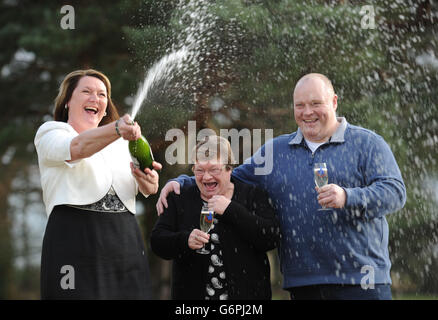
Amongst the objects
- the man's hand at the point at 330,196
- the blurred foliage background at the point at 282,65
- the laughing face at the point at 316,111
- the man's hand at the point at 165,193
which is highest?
the blurred foliage background at the point at 282,65

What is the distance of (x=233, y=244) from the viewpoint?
4246 mm

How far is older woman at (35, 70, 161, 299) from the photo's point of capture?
3.87 metres

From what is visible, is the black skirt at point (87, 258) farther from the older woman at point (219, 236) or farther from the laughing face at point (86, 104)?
the laughing face at point (86, 104)

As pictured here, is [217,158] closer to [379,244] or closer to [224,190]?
[224,190]

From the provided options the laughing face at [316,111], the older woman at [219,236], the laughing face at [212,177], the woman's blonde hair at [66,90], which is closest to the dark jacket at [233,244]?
the older woman at [219,236]

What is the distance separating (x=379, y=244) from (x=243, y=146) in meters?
5.80

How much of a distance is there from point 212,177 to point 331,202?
87 cm

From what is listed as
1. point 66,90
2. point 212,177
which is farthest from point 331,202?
point 66,90

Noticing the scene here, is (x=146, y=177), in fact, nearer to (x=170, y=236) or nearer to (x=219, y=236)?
(x=170, y=236)

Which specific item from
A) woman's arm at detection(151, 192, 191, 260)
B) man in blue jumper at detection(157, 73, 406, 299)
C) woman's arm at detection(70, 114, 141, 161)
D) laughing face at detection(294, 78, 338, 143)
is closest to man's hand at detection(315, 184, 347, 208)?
man in blue jumper at detection(157, 73, 406, 299)

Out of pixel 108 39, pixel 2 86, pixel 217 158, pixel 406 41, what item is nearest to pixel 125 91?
pixel 108 39

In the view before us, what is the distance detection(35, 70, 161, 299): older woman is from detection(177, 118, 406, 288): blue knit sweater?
991 millimetres

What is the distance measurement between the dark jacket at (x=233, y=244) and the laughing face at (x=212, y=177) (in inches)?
4.0

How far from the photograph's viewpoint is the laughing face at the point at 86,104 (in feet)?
13.9
